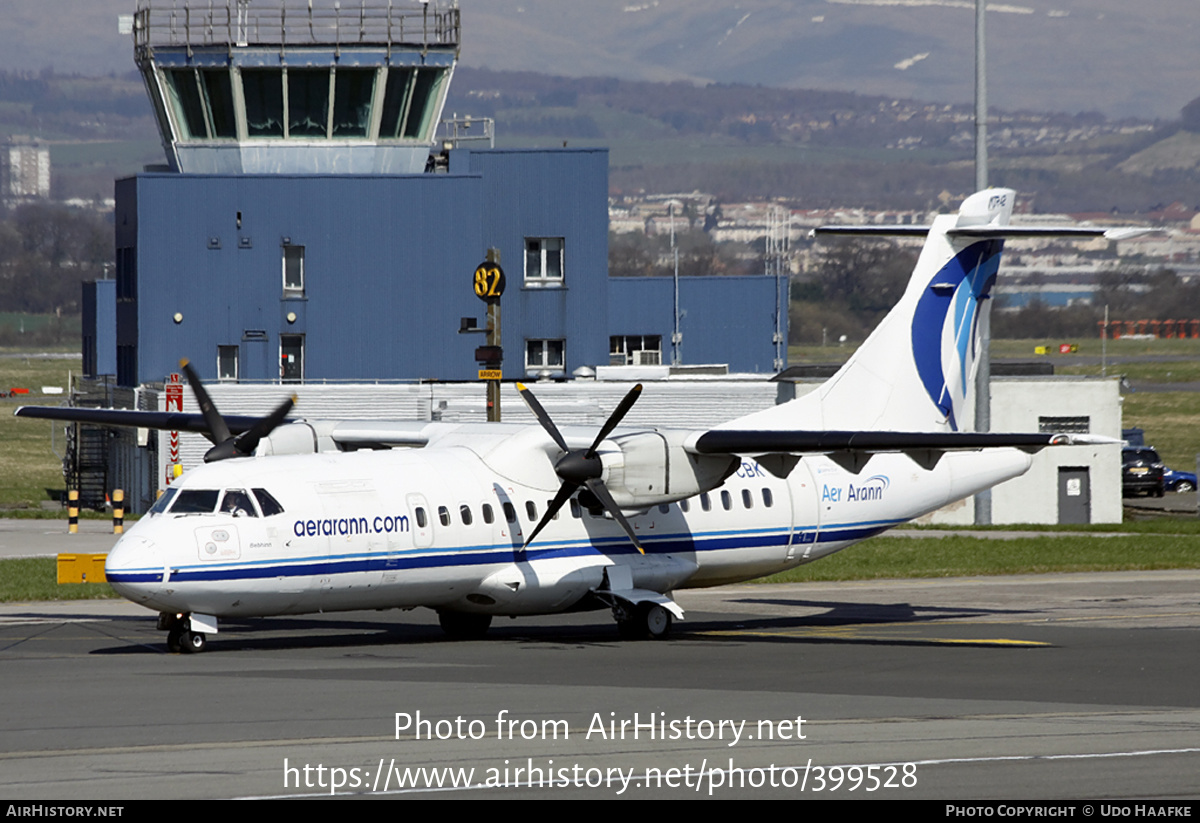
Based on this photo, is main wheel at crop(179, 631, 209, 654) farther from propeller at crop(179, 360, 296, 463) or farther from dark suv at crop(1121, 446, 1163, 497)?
dark suv at crop(1121, 446, 1163, 497)

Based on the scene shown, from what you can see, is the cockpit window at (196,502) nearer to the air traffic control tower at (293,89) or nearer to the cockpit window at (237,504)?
the cockpit window at (237,504)

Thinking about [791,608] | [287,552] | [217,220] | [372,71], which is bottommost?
[791,608]

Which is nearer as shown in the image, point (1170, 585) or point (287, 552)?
point (287, 552)

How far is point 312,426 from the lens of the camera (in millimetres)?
25688

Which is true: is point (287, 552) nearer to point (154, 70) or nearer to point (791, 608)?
point (791, 608)

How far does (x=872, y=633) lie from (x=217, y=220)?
33.2 meters

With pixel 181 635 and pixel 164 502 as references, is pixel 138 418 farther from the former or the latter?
pixel 181 635

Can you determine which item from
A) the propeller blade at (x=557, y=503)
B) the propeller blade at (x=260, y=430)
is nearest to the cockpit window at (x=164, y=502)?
the propeller blade at (x=260, y=430)

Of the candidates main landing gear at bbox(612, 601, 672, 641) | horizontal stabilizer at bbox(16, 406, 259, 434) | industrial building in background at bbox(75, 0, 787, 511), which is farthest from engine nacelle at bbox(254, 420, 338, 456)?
industrial building in background at bbox(75, 0, 787, 511)

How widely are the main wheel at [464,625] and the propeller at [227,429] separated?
13.1 ft

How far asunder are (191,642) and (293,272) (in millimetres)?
32832

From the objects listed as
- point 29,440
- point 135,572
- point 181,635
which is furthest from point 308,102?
point 29,440

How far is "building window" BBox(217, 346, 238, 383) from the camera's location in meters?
51.4

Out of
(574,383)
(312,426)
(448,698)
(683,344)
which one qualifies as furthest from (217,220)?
(448,698)
